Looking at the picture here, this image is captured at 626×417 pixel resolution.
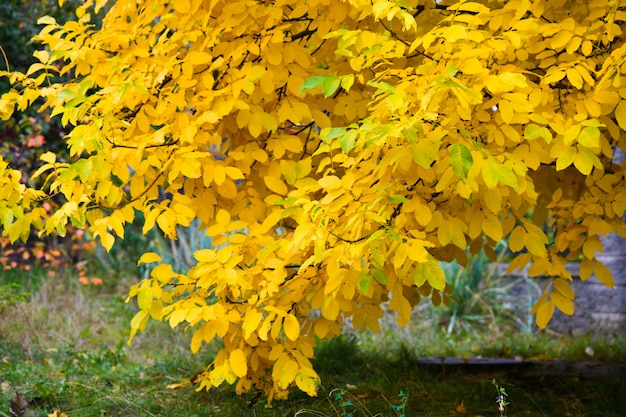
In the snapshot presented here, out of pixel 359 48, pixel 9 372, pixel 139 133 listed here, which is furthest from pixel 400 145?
pixel 9 372

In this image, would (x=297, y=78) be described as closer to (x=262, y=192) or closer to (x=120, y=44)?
(x=262, y=192)

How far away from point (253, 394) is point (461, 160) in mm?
2113

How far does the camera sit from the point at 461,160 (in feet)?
6.61

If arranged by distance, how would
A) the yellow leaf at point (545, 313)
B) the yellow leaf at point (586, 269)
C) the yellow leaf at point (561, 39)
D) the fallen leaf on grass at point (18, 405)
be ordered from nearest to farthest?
the yellow leaf at point (561, 39)
the yellow leaf at point (545, 313)
the yellow leaf at point (586, 269)
the fallen leaf on grass at point (18, 405)

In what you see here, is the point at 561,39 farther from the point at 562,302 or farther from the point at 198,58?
the point at 198,58

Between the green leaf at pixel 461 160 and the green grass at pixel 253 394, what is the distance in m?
0.87

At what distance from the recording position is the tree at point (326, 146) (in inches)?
88.4

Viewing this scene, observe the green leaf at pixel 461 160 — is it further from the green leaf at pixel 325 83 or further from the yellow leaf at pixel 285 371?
the yellow leaf at pixel 285 371

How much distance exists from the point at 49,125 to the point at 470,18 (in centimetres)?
537

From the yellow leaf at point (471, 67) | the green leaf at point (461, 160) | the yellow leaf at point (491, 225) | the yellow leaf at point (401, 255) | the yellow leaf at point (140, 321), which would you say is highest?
the yellow leaf at point (471, 67)

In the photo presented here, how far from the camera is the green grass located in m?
3.57

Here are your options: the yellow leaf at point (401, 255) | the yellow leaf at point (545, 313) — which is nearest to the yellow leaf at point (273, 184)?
the yellow leaf at point (401, 255)

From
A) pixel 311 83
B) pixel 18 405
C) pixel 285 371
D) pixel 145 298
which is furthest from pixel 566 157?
pixel 18 405

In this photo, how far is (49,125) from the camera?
6.89 metres
